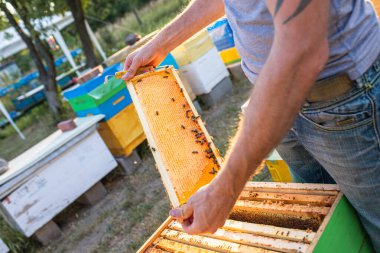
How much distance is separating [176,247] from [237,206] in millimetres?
337

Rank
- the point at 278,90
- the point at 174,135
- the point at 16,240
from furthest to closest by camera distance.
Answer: the point at 16,240
the point at 174,135
the point at 278,90

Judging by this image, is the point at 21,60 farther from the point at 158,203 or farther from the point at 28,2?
the point at 158,203

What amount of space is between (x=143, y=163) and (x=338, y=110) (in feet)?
13.1

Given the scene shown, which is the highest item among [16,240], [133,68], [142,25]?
[133,68]

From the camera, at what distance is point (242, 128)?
3.18ft

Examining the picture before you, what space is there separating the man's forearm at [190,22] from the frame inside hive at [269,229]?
0.80 meters

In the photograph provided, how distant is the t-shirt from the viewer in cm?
102

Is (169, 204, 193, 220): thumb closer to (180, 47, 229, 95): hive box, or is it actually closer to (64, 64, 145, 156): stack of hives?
(64, 64, 145, 156): stack of hives

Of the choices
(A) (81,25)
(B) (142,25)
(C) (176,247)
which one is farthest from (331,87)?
(B) (142,25)

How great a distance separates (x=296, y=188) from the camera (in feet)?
5.11

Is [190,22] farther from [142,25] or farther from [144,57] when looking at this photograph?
[142,25]

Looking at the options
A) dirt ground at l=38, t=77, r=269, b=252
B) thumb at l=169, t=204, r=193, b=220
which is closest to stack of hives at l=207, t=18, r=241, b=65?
dirt ground at l=38, t=77, r=269, b=252

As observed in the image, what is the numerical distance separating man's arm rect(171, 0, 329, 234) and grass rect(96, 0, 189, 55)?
11.2m

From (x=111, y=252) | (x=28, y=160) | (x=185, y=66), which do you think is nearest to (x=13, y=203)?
(x=28, y=160)
